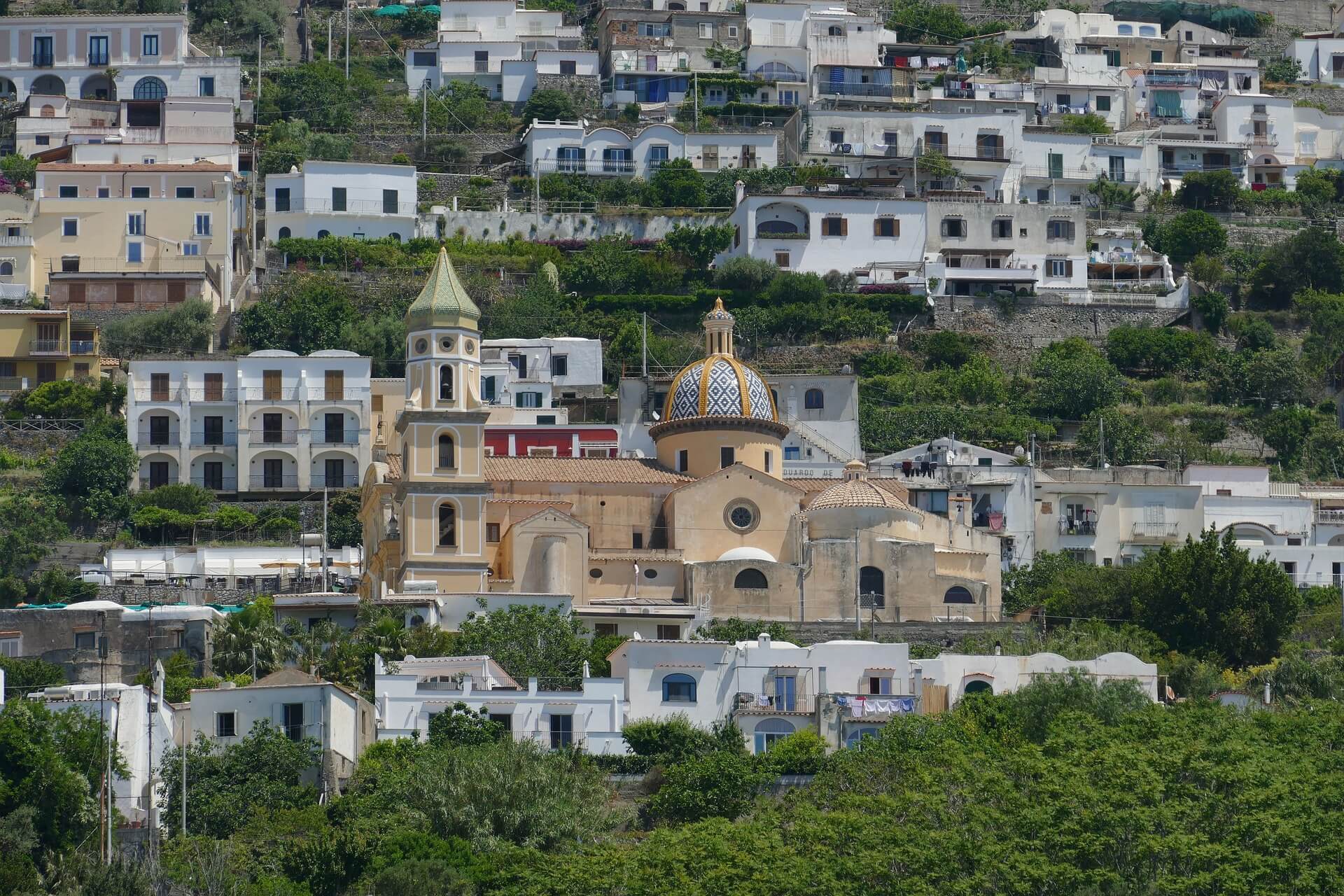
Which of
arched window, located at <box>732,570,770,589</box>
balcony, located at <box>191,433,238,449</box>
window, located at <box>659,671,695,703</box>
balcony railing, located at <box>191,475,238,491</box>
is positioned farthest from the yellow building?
window, located at <box>659,671,695,703</box>

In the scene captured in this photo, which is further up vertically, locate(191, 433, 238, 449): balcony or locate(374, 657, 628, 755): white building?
locate(191, 433, 238, 449): balcony

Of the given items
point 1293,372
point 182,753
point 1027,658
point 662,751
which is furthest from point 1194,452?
point 182,753

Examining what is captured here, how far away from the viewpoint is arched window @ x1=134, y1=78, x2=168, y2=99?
117812mm

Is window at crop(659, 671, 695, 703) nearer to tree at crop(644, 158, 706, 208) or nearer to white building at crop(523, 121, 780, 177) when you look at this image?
tree at crop(644, 158, 706, 208)

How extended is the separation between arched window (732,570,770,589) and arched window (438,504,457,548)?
736cm

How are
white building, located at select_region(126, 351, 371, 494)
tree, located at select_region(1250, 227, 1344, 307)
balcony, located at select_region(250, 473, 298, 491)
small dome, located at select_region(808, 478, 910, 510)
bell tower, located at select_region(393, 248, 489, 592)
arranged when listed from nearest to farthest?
bell tower, located at select_region(393, 248, 489, 592), small dome, located at select_region(808, 478, 910, 510), balcony, located at select_region(250, 473, 298, 491), white building, located at select_region(126, 351, 371, 494), tree, located at select_region(1250, 227, 1344, 307)

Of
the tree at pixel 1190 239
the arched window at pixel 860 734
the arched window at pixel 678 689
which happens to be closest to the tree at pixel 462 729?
the arched window at pixel 678 689

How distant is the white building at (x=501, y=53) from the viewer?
Answer: 123188 millimetres

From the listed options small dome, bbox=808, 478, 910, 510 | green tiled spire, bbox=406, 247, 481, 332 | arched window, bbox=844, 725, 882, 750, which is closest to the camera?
arched window, bbox=844, 725, 882, 750

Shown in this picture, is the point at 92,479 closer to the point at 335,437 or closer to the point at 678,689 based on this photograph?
the point at 335,437

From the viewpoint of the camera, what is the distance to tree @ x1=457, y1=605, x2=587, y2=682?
69613 millimetres

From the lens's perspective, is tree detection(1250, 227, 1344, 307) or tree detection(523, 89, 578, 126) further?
tree detection(523, 89, 578, 126)

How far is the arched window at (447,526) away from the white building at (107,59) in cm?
4560

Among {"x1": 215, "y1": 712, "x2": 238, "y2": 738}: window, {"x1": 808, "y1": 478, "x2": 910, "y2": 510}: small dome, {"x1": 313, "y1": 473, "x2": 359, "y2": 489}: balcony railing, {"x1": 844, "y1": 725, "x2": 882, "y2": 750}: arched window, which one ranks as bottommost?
{"x1": 844, "y1": 725, "x2": 882, "y2": 750}: arched window
